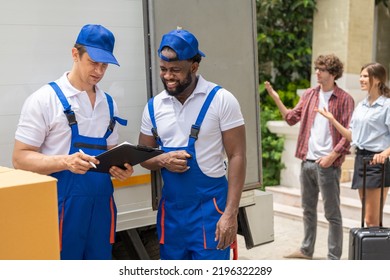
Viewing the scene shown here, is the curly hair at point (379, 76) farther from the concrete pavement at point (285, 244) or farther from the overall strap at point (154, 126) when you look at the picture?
the overall strap at point (154, 126)

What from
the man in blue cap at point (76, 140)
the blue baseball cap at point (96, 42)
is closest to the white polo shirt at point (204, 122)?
the man in blue cap at point (76, 140)

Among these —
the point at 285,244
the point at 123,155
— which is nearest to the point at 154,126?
the point at 123,155

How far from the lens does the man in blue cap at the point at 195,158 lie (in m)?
2.79

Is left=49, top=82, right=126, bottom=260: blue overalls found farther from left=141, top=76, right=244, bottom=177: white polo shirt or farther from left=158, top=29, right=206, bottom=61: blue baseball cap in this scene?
left=158, top=29, right=206, bottom=61: blue baseball cap

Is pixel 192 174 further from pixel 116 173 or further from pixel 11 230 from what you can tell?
pixel 11 230

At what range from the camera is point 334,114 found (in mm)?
4762

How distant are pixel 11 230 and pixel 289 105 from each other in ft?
24.1

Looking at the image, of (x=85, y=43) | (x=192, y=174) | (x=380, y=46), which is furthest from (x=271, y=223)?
(x=380, y=46)

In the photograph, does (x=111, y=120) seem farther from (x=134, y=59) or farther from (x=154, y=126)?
(x=134, y=59)

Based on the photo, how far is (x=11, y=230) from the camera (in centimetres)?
155

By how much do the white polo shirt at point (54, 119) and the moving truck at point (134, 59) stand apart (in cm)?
21

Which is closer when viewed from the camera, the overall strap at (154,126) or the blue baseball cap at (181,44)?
the blue baseball cap at (181,44)

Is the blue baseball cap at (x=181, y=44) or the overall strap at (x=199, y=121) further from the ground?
the blue baseball cap at (x=181, y=44)

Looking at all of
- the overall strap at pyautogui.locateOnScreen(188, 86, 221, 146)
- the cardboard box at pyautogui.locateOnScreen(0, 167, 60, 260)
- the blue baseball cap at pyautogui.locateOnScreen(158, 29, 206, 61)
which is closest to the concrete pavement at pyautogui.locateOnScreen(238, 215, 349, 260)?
the overall strap at pyautogui.locateOnScreen(188, 86, 221, 146)
